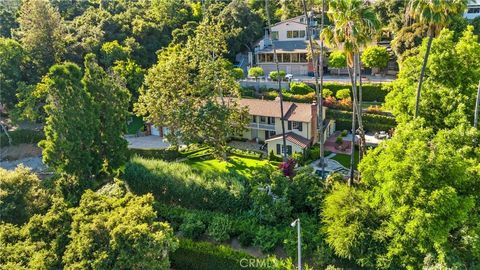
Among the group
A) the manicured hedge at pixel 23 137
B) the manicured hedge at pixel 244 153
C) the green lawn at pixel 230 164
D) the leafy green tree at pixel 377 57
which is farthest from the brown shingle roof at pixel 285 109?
the manicured hedge at pixel 23 137

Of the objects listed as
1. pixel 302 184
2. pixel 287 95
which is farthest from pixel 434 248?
pixel 287 95

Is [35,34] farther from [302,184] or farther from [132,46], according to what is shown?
[302,184]

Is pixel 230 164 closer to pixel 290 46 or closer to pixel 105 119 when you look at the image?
pixel 105 119

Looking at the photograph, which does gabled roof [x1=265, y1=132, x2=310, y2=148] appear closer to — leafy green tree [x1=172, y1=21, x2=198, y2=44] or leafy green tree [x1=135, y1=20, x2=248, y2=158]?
leafy green tree [x1=135, y1=20, x2=248, y2=158]

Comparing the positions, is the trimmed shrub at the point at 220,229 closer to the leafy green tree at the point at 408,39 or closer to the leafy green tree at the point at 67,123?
the leafy green tree at the point at 67,123

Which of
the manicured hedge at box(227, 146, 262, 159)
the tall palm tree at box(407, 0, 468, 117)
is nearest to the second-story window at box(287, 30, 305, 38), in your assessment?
the manicured hedge at box(227, 146, 262, 159)
